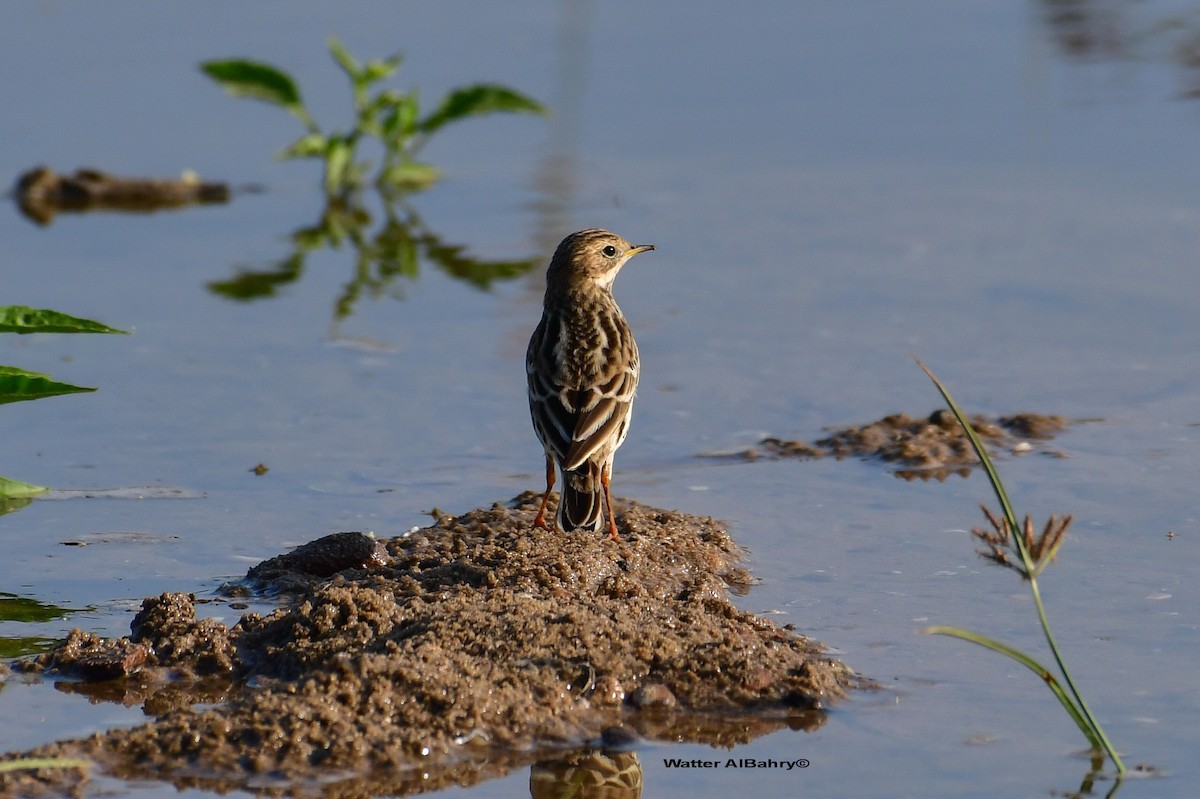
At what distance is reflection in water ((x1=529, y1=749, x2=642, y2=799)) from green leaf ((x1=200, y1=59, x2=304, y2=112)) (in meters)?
8.45

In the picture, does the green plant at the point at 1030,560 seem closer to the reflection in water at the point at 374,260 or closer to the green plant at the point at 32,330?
the green plant at the point at 32,330

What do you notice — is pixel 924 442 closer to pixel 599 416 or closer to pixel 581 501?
pixel 599 416

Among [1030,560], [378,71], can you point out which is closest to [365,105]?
[378,71]

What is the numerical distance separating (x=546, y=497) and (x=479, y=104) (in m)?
5.56

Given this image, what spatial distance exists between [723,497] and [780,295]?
3170 mm

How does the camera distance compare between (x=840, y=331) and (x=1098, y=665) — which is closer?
(x=1098, y=665)

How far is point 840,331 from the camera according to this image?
1046 cm

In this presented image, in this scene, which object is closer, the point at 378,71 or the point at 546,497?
the point at 546,497

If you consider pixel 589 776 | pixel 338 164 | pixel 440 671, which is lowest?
pixel 589 776

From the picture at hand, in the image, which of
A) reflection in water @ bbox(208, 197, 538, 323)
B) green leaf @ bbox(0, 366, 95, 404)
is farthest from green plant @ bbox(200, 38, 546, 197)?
green leaf @ bbox(0, 366, 95, 404)

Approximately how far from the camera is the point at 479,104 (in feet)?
42.1

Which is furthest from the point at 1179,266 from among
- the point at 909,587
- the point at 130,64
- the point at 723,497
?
the point at 130,64

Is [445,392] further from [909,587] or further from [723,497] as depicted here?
[909,587]

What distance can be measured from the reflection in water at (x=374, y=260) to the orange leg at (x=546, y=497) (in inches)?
126
